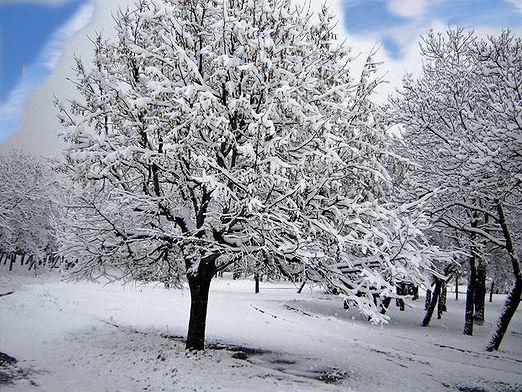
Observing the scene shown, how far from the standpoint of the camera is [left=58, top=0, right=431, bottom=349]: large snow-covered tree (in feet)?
25.5

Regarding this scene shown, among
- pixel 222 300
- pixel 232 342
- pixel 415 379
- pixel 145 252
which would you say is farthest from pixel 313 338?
pixel 222 300

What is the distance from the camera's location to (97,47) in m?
9.84

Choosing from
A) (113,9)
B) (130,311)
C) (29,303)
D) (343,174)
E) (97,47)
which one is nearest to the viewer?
(343,174)

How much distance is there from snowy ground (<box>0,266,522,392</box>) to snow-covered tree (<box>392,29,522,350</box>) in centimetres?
400

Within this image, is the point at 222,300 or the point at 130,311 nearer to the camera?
the point at 130,311

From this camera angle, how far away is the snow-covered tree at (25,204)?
126ft

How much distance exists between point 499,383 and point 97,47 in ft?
47.8

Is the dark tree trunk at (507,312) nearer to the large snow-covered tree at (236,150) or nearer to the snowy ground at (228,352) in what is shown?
the snowy ground at (228,352)

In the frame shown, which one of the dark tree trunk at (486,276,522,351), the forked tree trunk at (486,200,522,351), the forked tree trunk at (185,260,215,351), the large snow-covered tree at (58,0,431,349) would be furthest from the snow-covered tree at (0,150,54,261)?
the forked tree trunk at (486,200,522,351)

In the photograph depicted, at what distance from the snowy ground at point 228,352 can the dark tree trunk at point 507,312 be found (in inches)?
24.0

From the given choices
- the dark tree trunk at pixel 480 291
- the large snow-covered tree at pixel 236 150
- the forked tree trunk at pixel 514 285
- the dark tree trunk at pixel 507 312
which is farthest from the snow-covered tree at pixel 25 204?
the forked tree trunk at pixel 514 285

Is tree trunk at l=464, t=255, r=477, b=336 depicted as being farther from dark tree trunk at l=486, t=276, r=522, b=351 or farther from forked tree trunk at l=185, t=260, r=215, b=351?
forked tree trunk at l=185, t=260, r=215, b=351

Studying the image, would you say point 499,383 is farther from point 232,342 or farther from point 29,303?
point 29,303

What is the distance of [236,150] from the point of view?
9180mm
